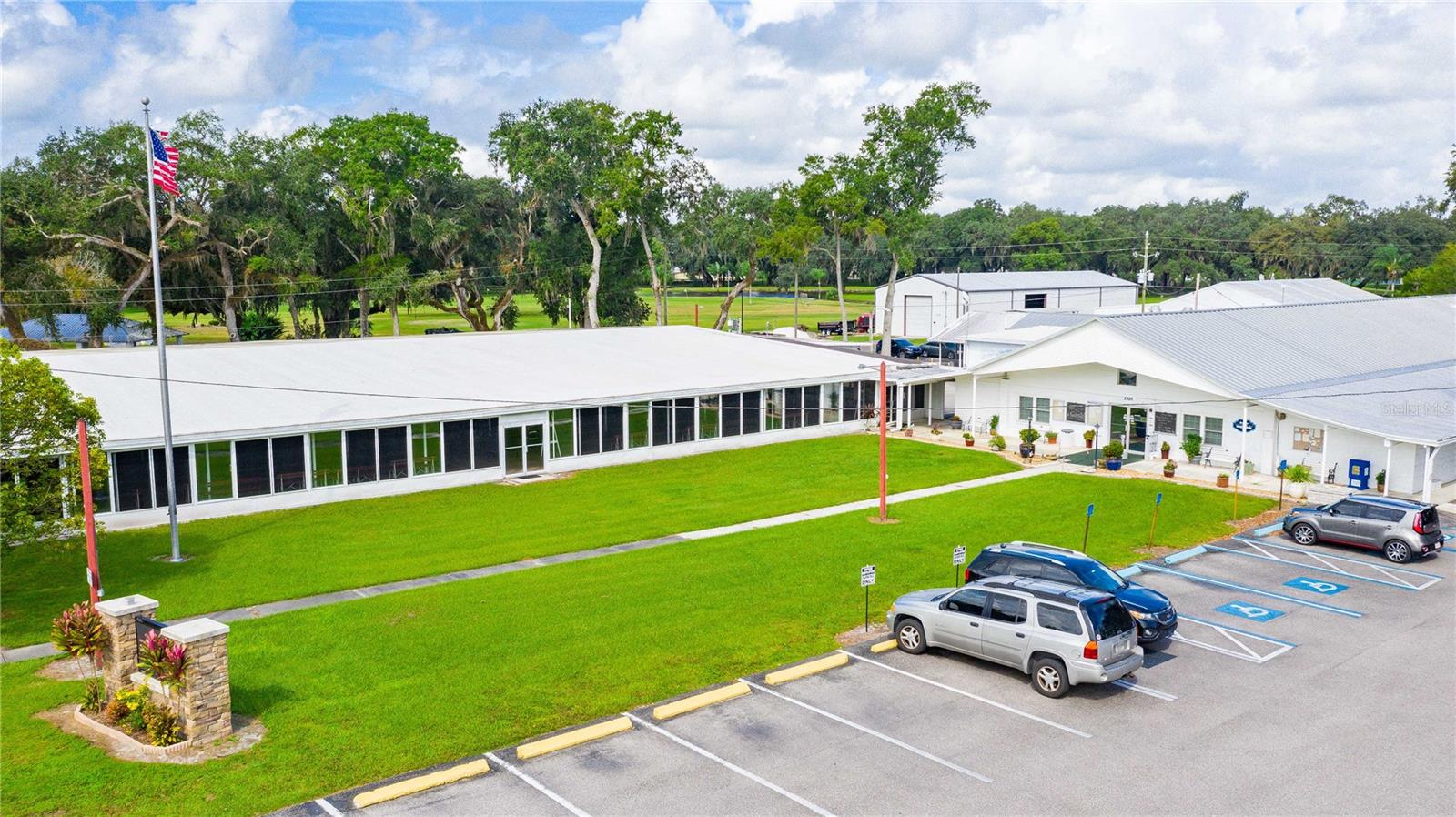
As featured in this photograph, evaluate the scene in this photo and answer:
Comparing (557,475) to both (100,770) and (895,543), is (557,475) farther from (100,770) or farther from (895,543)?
(100,770)

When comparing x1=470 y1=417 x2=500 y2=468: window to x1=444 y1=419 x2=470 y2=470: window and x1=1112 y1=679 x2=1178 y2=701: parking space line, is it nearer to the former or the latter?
x1=444 y1=419 x2=470 y2=470: window

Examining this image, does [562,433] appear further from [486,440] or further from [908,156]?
[908,156]

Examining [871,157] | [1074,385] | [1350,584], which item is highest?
[871,157]

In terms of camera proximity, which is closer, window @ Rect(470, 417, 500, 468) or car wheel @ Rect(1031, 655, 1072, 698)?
car wheel @ Rect(1031, 655, 1072, 698)

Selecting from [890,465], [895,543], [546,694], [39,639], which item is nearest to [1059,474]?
[890,465]

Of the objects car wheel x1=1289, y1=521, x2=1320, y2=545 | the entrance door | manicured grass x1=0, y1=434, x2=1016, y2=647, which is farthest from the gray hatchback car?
the entrance door

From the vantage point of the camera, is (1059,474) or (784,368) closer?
(1059,474)

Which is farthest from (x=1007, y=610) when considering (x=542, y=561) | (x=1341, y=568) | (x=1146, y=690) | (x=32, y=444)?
(x=32, y=444)
